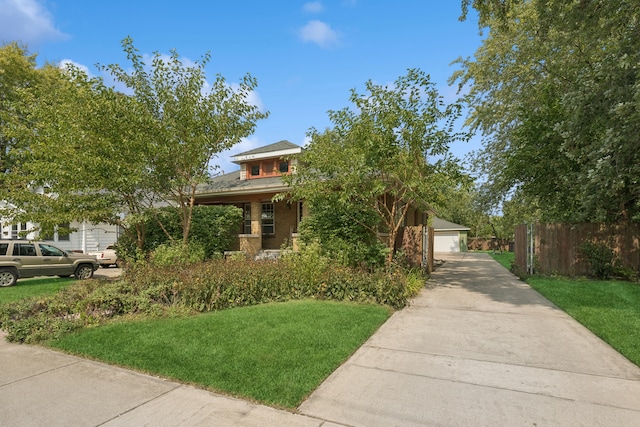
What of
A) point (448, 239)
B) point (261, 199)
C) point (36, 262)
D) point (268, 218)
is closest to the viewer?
point (36, 262)

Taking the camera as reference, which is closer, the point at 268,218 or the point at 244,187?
the point at 244,187

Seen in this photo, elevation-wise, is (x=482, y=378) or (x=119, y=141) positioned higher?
(x=119, y=141)

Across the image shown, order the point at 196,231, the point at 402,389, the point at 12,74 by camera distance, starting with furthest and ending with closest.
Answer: the point at 12,74
the point at 196,231
the point at 402,389

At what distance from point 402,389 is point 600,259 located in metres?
11.3

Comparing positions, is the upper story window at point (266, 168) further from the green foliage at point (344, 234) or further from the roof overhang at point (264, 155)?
the green foliage at point (344, 234)

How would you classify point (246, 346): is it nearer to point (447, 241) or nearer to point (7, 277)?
point (7, 277)

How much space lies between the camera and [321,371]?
428 centimetres

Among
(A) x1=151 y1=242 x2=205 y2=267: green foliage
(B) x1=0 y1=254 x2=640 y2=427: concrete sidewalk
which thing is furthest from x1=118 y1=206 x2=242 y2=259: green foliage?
(B) x1=0 y1=254 x2=640 y2=427: concrete sidewalk

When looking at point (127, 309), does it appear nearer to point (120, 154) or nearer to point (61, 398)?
point (61, 398)

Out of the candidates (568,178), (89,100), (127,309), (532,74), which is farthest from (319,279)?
(532,74)

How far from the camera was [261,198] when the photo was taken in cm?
1571

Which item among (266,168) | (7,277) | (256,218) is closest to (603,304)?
(256,218)

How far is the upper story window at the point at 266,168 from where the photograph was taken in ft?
56.9

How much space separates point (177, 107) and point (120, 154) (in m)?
2.28
